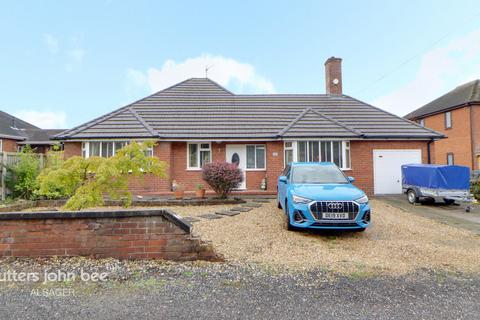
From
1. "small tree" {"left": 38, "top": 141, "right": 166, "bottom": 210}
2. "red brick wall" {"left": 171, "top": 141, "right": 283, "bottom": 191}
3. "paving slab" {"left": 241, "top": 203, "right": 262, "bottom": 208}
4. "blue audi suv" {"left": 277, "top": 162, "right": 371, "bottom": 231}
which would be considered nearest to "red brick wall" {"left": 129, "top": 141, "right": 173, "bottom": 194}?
"red brick wall" {"left": 171, "top": 141, "right": 283, "bottom": 191}

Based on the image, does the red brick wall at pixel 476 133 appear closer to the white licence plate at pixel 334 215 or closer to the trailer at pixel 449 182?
the trailer at pixel 449 182

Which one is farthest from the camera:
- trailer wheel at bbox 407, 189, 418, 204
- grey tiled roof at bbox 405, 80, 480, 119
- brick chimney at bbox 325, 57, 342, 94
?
grey tiled roof at bbox 405, 80, 480, 119

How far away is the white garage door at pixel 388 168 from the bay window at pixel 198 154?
28.2 ft

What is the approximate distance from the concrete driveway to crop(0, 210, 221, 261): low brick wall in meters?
7.43

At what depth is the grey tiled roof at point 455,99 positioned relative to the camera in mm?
21828

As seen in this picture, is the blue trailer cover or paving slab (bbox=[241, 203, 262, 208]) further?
the blue trailer cover

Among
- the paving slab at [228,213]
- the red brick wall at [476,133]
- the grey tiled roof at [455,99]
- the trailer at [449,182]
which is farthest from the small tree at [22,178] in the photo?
the grey tiled roof at [455,99]

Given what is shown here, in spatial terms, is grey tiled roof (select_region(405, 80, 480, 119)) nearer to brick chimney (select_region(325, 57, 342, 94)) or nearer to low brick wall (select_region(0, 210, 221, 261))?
brick chimney (select_region(325, 57, 342, 94))

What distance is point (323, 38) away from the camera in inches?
571

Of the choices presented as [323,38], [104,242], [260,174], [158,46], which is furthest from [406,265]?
[158,46]

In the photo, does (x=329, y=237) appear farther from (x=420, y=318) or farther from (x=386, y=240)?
(x=420, y=318)

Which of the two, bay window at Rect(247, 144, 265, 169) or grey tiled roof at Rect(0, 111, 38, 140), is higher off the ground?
grey tiled roof at Rect(0, 111, 38, 140)

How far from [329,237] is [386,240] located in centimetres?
123

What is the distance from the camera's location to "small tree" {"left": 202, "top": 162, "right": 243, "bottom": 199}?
988 centimetres
